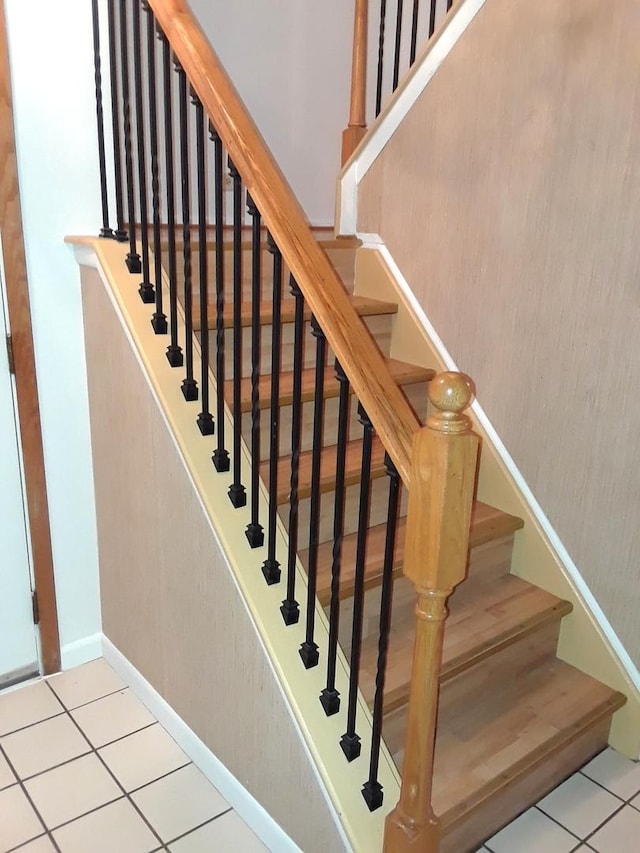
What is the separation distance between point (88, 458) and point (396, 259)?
1.29 meters

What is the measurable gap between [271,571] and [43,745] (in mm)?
1013

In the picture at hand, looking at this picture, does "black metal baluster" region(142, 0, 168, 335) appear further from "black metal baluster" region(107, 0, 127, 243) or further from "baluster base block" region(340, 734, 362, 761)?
"baluster base block" region(340, 734, 362, 761)

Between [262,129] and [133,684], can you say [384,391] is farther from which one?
[262,129]

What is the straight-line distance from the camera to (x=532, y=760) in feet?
6.08

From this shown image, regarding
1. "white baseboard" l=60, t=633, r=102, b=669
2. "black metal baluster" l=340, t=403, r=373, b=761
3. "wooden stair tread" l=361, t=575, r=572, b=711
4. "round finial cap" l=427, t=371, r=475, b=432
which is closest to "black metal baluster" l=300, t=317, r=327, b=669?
"black metal baluster" l=340, t=403, r=373, b=761

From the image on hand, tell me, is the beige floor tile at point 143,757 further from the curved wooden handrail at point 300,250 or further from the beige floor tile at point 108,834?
the curved wooden handrail at point 300,250

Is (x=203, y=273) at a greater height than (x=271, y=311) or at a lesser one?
greater

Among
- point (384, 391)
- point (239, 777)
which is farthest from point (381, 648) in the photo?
point (239, 777)

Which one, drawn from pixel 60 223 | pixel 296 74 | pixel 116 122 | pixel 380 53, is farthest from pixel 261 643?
pixel 296 74

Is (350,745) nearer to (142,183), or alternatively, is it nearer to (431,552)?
(431,552)

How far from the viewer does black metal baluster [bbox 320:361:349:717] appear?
1421mm

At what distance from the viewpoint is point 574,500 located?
218 centimetres

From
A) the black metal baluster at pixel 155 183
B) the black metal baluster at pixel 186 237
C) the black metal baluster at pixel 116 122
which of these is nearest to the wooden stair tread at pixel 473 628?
the black metal baluster at pixel 186 237

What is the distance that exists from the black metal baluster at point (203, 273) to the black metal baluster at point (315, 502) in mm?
351
